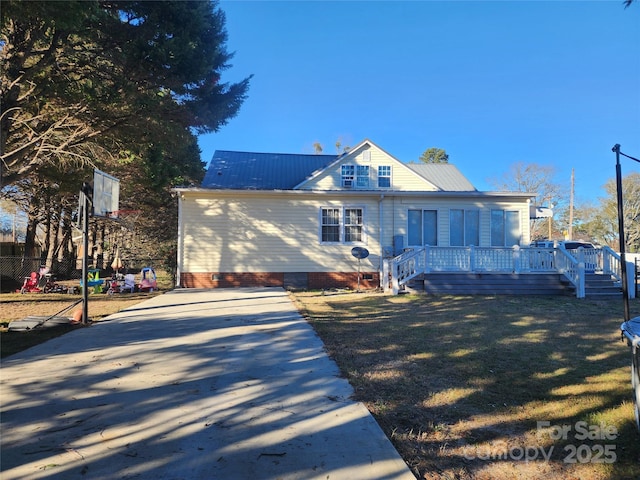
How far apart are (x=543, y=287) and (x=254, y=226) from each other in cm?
1039

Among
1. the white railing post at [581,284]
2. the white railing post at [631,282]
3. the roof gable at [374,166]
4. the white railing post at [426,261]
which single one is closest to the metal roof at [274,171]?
the roof gable at [374,166]

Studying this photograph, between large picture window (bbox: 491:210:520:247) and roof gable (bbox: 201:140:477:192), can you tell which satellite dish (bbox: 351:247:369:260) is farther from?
A: large picture window (bbox: 491:210:520:247)

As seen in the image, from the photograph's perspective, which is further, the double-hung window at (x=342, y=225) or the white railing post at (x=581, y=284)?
the double-hung window at (x=342, y=225)

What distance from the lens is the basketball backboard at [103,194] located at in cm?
806

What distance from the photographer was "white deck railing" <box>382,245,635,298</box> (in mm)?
12711

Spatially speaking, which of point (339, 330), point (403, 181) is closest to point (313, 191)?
point (403, 181)

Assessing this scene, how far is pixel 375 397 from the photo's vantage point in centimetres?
369

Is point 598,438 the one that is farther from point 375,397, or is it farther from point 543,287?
point 543,287

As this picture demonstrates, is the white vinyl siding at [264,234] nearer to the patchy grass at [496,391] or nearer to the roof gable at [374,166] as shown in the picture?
the roof gable at [374,166]

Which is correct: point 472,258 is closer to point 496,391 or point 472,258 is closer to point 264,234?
point 264,234

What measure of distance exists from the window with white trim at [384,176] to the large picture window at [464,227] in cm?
280

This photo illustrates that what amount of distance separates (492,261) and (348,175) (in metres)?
6.39

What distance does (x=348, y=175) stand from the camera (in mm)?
15602

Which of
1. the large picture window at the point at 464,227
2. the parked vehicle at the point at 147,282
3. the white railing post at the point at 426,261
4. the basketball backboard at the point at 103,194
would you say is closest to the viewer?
the basketball backboard at the point at 103,194
